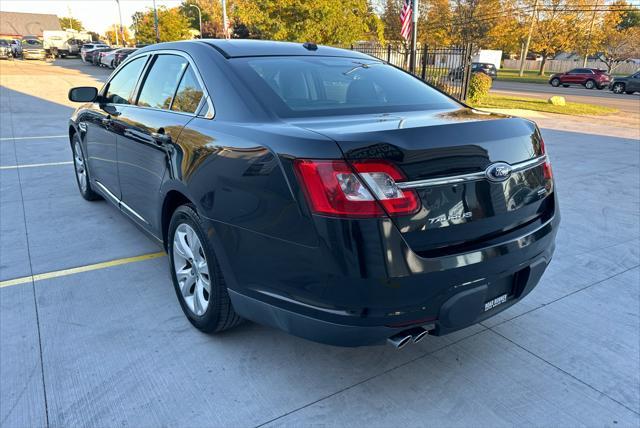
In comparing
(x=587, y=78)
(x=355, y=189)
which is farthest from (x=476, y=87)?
(x=587, y=78)

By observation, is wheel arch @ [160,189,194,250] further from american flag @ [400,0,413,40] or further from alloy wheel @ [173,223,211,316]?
american flag @ [400,0,413,40]

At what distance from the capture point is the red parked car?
31375 mm

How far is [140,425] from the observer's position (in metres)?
2.23

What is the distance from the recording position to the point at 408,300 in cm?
203

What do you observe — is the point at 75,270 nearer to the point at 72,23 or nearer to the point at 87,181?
the point at 87,181

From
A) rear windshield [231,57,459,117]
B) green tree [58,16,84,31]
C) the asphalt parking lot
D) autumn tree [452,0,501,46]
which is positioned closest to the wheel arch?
the asphalt parking lot

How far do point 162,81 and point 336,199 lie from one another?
2092 mm

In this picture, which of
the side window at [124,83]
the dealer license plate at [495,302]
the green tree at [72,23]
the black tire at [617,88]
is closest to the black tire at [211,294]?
the dealer license plate at [495,302]

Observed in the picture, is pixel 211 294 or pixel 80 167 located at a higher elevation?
pixel 211 294

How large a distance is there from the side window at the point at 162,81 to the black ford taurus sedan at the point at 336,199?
0.16 ft

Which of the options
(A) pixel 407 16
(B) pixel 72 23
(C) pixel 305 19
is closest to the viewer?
(A) pixel 407 16

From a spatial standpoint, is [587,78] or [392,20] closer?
[587,78]

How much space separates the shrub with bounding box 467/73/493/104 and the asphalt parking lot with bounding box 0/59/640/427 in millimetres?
14619

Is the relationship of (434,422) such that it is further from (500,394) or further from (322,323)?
(322,323)
